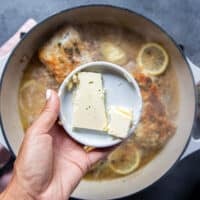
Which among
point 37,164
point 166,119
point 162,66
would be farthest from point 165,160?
point 37,164

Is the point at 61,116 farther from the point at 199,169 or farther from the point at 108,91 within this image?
the point at 199,169

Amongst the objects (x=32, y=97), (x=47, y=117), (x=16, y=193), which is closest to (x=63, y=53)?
(x=32, y=97)

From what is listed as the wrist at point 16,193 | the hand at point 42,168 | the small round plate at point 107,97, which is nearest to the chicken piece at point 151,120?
the small round plate at point 107,97

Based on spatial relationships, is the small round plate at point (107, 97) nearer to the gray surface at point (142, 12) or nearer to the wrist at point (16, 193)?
the wrist at point (16, 193)

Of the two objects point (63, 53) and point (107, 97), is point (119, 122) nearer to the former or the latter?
point (107, 97)

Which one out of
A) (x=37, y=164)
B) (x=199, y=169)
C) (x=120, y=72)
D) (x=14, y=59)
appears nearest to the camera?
(x=37, y=164)

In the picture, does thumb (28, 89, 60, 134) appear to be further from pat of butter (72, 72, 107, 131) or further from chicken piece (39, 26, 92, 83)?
chicken piece (39, 26, 92, 83)
